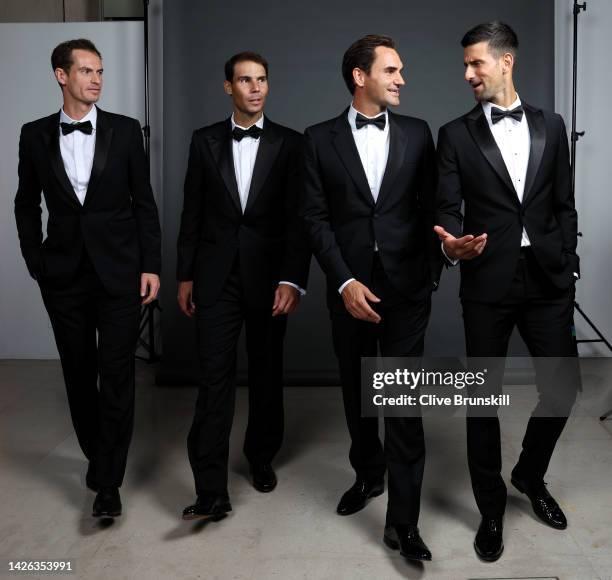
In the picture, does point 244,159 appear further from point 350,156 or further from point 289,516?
point 289,516

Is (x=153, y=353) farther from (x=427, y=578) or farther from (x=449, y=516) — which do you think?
(x=427, y=578)

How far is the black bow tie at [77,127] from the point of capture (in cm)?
341

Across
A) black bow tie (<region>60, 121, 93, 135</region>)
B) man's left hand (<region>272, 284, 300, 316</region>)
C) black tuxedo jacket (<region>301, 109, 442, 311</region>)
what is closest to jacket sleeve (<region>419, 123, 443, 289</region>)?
black tuxedo jacket (<region>301, 109, 442, 311</region>)

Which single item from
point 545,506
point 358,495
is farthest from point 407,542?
point 545,506

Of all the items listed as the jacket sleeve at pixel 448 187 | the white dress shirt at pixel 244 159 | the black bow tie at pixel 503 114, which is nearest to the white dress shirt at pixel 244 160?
the white dress shirt at pixel 244 159

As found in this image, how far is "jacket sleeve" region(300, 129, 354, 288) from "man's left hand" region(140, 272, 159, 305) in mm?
749

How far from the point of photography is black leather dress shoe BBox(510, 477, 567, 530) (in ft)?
10.7

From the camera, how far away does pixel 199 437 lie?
133 inches

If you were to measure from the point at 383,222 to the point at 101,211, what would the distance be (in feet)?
3.84

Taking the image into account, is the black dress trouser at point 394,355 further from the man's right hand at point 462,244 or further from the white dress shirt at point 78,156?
the white dress shirt at point 78,156

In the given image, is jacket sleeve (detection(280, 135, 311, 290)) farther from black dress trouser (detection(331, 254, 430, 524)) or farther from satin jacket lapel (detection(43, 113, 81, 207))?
satin jacket lapel (detection(43, 113, 81, 207))

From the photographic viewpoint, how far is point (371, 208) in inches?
123

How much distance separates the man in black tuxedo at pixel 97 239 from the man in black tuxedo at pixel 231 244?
0.22m

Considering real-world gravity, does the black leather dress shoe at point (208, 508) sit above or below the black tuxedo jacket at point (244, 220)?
below
